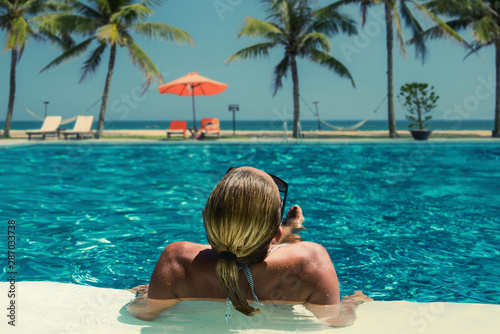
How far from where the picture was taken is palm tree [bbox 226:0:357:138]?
62.4 feet

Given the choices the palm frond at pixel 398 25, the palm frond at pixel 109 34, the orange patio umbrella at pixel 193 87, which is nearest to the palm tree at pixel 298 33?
the orange patio umbrella at pixel 193 87

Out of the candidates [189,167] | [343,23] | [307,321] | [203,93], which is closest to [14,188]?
[189,167]

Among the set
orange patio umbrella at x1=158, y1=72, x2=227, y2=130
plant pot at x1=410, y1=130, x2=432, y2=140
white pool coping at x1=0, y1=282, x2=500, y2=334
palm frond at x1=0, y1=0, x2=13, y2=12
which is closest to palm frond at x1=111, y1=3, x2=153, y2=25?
orange patio umbrella at x1=158, y1=72, x2=227, y2=130

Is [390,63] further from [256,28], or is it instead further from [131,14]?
[131,14]

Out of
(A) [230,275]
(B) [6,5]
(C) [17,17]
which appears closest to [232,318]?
(A) [230,275]

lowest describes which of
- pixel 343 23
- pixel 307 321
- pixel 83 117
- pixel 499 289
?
pixel 499 289

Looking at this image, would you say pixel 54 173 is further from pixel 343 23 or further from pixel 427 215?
pixel 343 23

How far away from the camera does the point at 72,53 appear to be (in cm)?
1891

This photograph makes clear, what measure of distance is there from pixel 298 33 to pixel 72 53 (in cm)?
993

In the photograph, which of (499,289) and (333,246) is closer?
(499,289)

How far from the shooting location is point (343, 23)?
62.7 ft

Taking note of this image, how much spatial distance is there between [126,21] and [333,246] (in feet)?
57.5

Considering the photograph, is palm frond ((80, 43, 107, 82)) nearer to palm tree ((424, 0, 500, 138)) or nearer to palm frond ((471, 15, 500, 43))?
palm tree ((424, 0, 500, 138))

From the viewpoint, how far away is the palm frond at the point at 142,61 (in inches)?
744
